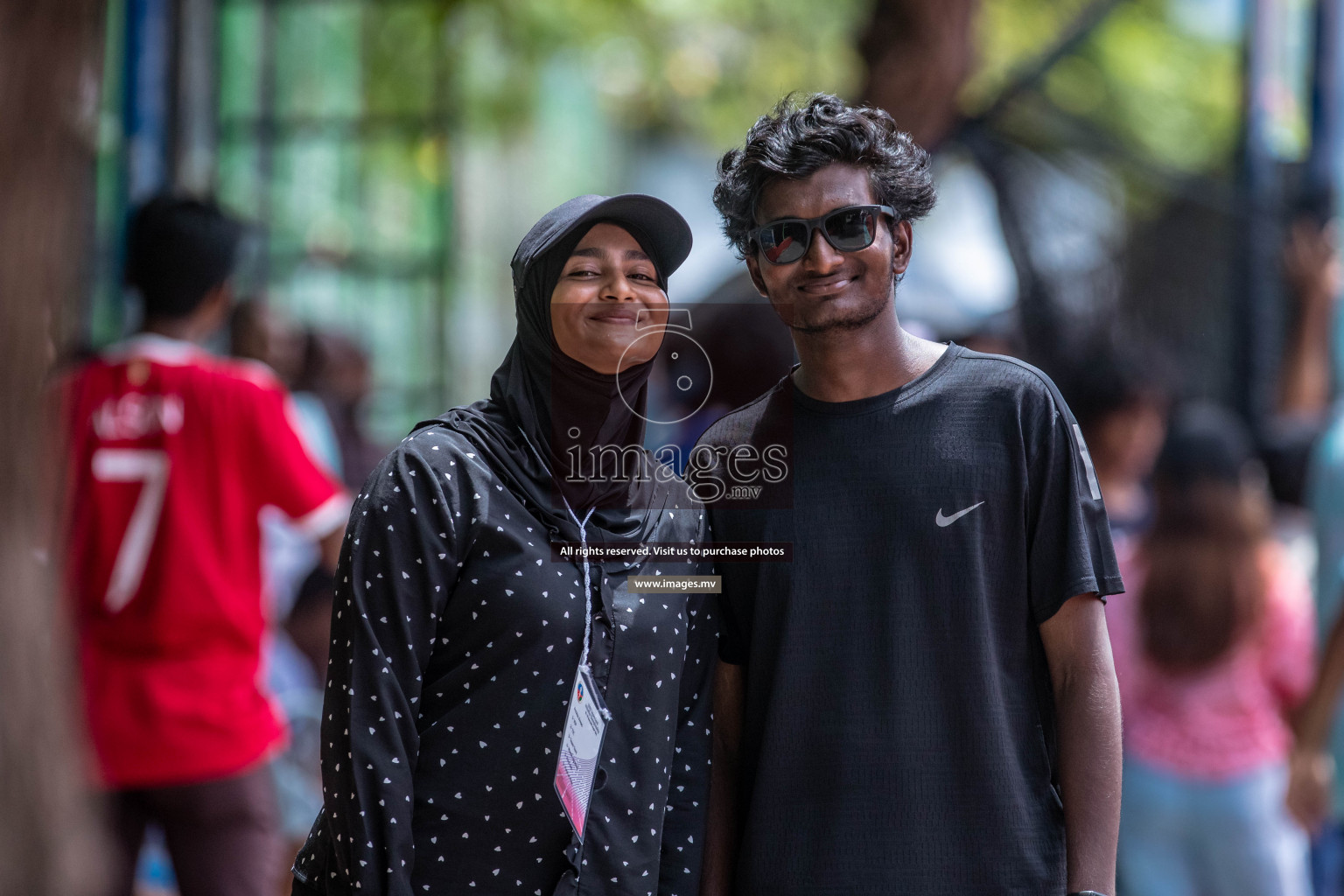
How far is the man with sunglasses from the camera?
2072 mm

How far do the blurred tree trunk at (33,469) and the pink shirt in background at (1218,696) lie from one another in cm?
342

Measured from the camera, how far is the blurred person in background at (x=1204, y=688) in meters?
4.08

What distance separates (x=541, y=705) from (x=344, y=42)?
26.2ft

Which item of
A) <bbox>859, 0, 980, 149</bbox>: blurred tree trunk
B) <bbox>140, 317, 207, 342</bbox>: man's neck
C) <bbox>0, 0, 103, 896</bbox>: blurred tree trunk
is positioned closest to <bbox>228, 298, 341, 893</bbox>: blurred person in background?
<bbox>140, 317, 207, 342</bbox>: man's neck

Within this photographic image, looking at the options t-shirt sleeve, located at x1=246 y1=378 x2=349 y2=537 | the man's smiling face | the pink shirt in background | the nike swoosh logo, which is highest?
Answer: the man's smiling face

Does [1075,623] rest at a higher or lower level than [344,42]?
lower

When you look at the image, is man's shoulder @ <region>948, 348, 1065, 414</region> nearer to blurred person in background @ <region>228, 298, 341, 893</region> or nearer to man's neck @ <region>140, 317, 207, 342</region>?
man's neck @ <region>140, 317, 207, 342</region>

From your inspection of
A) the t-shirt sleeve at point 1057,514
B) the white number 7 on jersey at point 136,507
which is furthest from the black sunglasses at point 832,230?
the white number 7 on jersey at point 136,507

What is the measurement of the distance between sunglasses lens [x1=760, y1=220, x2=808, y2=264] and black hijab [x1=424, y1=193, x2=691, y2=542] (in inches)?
5.4

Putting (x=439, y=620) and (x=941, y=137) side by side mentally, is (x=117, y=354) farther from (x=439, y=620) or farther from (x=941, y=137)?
(x=941, y=137)

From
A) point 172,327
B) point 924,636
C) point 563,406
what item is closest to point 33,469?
point 563,406

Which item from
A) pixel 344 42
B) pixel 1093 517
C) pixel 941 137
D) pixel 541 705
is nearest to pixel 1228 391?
pixel 941 137

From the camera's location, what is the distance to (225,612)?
11.0ft

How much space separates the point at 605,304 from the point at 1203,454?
276cm
